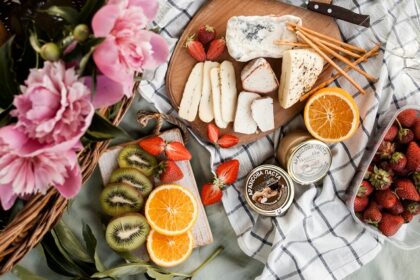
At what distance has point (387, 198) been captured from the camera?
4.59 ft

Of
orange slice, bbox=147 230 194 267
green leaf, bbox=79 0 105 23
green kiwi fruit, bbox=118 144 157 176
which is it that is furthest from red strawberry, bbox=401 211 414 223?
green leaf, bbox=79 0 105 23

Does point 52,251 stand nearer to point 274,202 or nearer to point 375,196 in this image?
point 274,202

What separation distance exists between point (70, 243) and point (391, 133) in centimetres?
83

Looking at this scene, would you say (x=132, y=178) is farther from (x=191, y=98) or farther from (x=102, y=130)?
(x=102, y=130)

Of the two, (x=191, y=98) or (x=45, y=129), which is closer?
(x=45, y=129)

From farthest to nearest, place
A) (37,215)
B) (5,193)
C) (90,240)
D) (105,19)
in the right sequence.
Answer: (90,240) → (37,215) → (5,193) → (105,19)

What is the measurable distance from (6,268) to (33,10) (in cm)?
44

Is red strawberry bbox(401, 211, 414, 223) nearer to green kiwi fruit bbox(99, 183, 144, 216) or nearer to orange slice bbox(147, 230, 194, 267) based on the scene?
orange slice bbox(147, 230, 194, 267)

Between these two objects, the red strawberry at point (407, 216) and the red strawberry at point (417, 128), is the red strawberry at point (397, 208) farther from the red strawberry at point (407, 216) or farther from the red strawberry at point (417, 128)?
the red strawberry at point (417, 128)

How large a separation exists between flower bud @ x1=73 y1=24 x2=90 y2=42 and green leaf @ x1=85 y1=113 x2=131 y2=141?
4.8 inches

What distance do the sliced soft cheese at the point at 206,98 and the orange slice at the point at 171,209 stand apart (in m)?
0.19

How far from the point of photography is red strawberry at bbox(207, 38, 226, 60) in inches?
53.2

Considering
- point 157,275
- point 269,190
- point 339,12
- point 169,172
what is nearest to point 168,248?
point 157,275

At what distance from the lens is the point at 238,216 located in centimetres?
144
